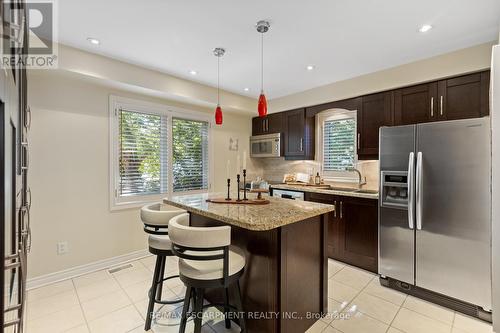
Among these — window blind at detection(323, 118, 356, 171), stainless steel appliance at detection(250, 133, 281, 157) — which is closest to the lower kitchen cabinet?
window blind at detection(323, 118, 356, 171)

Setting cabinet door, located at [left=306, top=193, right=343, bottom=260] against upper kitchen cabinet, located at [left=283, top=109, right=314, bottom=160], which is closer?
cabinet door, located at [left=306, top=193, right=343, bottom=260]

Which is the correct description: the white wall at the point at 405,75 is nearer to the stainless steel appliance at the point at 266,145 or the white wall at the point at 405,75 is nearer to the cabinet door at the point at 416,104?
the cabinet door at the point at 416,104

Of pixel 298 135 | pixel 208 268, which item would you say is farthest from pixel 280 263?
pixel 298 135

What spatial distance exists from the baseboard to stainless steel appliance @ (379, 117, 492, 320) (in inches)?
129

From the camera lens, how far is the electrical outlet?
2.72 m

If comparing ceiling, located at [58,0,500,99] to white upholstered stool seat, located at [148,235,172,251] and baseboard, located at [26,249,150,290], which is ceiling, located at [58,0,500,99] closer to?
white upholstered stool seat, located at [148,235,172,251]

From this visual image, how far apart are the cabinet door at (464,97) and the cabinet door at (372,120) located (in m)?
0.55

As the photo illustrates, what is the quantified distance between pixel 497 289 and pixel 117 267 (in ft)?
12.5

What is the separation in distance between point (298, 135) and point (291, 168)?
2.62 feet

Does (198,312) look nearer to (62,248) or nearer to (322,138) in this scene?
(62,248)

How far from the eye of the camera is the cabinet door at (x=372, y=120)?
10.1ft

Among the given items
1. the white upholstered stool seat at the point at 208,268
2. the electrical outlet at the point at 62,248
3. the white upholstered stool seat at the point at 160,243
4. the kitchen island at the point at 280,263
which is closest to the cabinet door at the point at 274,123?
the kitchen island at the point at 280,263

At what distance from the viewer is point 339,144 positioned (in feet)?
12.9

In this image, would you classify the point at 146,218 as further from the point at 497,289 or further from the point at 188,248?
the point at 497,289
